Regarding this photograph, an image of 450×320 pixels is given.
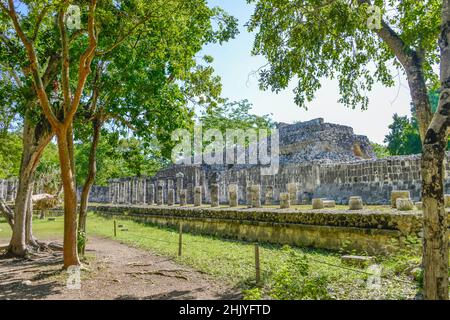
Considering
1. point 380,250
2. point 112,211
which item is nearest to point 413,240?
point 380,250

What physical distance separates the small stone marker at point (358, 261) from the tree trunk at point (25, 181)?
845 centimetres

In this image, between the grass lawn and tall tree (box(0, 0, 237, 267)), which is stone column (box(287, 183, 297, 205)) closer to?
the grass lawn

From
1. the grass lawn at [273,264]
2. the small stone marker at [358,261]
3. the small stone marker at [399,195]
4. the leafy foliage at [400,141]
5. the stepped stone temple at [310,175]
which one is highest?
the leafy foliage at [400,141]

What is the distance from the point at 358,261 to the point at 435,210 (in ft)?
11.4

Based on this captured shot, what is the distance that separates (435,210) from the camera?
4.18m

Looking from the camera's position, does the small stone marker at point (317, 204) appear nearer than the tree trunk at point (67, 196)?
No

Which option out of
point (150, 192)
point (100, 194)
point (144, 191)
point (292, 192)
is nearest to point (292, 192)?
point (292, 192)

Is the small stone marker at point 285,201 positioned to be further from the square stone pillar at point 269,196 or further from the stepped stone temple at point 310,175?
the square stone pillar at point 269,196

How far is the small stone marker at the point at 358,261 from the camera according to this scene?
718 centimetres

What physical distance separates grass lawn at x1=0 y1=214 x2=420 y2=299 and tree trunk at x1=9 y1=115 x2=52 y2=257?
3426mm

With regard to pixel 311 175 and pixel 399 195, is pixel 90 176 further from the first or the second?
pixel 311 175

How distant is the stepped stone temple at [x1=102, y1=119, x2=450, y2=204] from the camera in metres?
13.7

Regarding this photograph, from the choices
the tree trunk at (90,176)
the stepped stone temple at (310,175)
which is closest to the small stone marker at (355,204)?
the stepped stone temple at (310,175)
